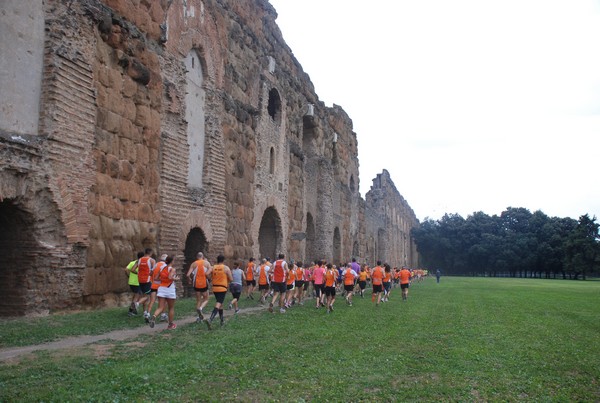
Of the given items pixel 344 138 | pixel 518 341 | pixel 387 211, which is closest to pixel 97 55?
pixel 518 341

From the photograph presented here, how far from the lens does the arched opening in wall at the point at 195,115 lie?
16.5m

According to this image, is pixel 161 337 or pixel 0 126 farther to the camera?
pixel 0 126

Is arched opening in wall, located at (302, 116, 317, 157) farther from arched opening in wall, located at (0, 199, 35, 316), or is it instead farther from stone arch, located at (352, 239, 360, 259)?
arched opening in wall, located at (0, 199, 35, 316)

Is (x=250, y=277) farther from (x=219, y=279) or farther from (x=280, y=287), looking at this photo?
(x=219, y=279)

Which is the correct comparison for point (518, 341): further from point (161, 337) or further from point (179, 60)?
point (179, 60)

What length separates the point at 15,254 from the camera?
10.5m

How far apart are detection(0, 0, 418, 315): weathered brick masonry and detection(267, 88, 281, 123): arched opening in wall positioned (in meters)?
0.05

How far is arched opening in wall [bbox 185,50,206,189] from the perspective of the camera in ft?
54.1

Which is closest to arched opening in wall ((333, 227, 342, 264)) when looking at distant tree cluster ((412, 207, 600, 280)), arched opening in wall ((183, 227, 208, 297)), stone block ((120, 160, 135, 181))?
arched opening in wall ((183, 227, 208, 297))

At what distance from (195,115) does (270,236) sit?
8.18 m

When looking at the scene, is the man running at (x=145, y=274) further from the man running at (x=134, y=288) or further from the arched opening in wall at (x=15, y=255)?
the arched opening in wall at (x=15, y=255)

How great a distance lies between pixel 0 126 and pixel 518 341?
1003 cm

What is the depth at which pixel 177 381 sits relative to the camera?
592 cm

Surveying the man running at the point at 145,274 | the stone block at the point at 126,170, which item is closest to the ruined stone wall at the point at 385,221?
the stone block at the point at 126,170
